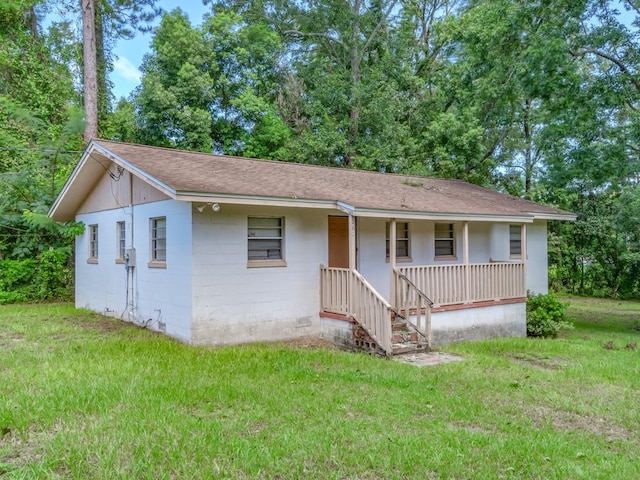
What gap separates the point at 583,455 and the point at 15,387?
21.1 ft

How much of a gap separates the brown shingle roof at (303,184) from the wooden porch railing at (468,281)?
1293 millimetres

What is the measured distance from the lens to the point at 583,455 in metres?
4.32

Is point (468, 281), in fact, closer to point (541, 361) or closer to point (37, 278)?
point (541, 361)

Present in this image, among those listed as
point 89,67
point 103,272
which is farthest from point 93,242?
point 89,67

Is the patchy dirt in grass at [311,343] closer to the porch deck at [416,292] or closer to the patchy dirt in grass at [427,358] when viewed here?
the porch deck at [416,292]

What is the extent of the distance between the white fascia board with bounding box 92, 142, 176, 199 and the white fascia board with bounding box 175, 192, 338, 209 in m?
0.27

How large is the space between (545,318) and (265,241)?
25.2 ft

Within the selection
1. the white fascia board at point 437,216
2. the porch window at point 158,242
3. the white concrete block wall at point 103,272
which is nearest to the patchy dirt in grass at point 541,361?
the white fascia board at point 437,216

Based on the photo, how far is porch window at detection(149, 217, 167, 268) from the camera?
9.83 m

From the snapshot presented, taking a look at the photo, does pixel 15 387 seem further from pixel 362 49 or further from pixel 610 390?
pixel 362 49

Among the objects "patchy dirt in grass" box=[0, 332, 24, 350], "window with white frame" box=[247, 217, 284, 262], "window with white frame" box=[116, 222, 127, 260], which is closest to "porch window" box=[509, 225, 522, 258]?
"window with white frame" box=[247, 217, 284, 262]

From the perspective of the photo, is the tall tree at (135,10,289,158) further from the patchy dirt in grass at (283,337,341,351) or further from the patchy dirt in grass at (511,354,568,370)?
the patchy dirt in grass at (511,354,568,370)

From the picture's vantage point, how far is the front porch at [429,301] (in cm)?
880

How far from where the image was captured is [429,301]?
9.20 meters
